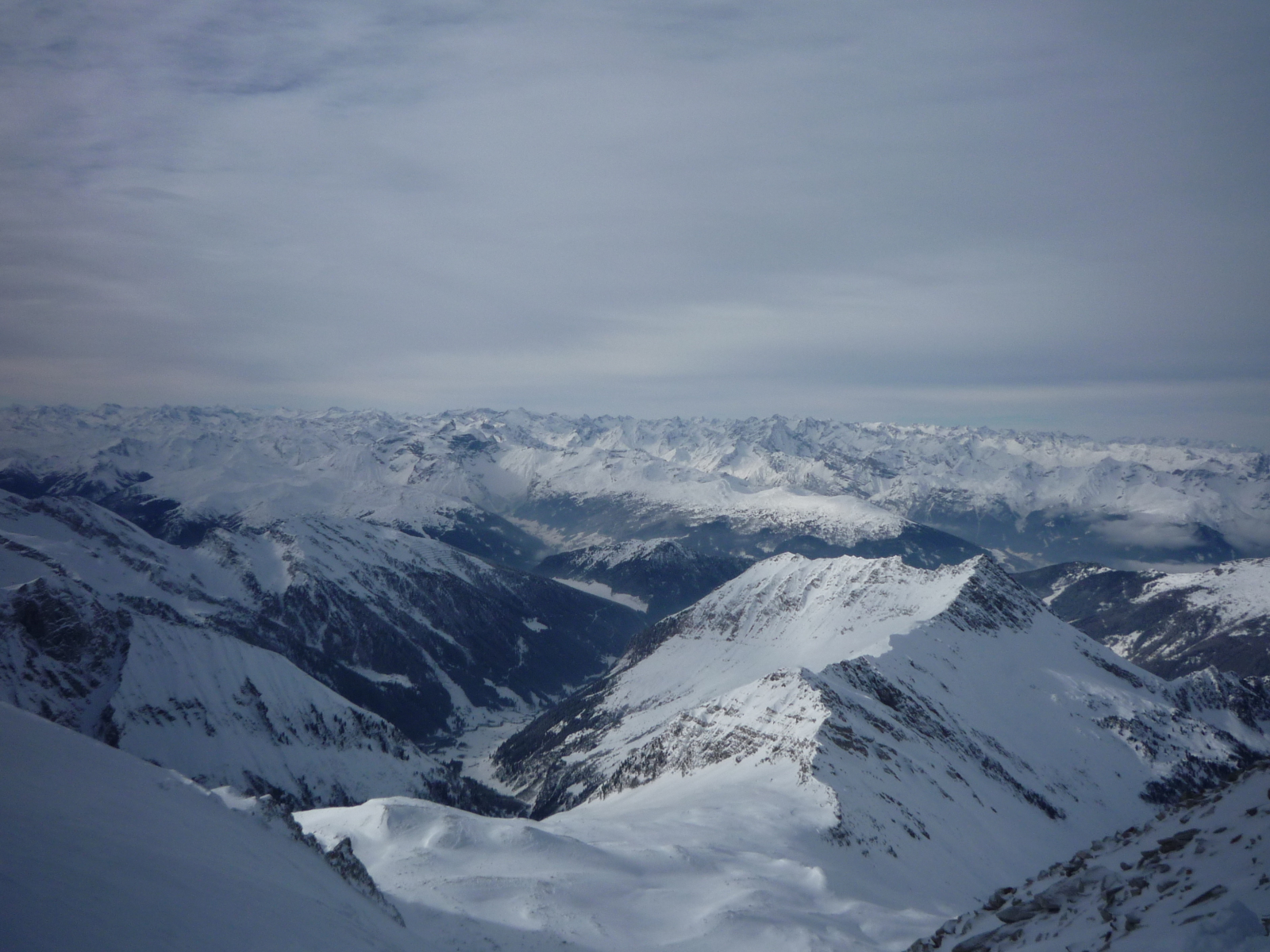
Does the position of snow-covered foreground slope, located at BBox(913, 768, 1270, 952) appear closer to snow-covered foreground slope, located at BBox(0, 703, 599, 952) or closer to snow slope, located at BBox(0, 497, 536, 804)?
snow-covered foreground slope, located at BBox(0, 703, 599, 952)

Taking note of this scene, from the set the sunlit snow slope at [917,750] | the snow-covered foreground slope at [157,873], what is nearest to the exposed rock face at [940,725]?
the sunlit snow slope at [917,750]

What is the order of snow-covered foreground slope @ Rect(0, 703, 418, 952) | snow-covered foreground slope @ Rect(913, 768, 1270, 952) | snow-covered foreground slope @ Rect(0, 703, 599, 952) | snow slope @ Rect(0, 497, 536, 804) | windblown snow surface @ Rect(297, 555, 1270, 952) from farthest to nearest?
snow slope @ Rect(0, 497, 536, 804) → windblown snow surface @ Rect(297, 555, 1270, 952) → snow-covered foreground slope @ Rect(0, 703, 599, 952) → snow-covered foreground slope @ Rect(0, 703, 418, 952) → snow-covered foreground slope @ Rect(913, 768, 1270, 952)

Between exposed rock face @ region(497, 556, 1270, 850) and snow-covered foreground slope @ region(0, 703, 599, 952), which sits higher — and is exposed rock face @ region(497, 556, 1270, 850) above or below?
below

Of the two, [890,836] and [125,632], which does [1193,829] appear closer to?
[890,836]

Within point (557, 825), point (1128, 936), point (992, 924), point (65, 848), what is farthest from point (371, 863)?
point (1128, 936)

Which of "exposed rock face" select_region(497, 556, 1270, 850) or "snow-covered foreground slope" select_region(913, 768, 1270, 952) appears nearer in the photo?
"snow-covered foreground slope" select_region(913, 768, 1270, 952)

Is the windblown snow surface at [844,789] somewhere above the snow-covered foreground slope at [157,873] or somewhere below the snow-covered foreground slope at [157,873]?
below

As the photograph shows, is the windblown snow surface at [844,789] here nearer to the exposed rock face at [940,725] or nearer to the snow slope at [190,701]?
the exposed rock face at [940,725]

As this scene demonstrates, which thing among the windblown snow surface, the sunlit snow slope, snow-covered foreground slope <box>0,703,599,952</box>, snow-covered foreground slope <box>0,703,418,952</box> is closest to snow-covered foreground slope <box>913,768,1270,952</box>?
snow-covered foreground slope <box>0,703,418,952</box>
